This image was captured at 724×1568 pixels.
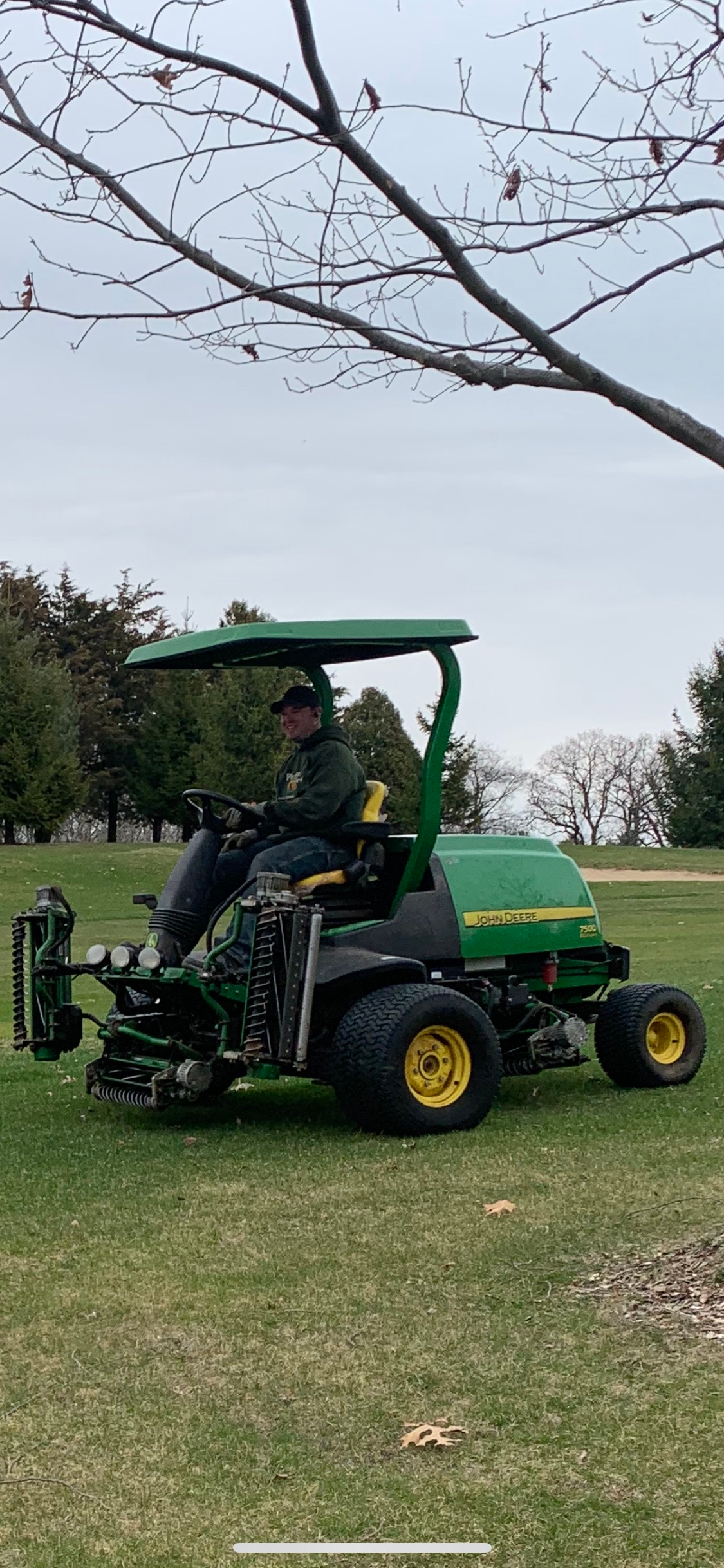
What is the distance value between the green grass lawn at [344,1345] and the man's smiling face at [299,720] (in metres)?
1.97

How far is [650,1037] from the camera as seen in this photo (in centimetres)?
909

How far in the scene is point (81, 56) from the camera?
4.38 m

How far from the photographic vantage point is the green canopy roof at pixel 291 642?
760cm

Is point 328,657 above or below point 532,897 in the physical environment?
above

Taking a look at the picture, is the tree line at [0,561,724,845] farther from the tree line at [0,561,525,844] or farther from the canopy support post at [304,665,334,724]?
the canopy support post at [304,665,334,724]

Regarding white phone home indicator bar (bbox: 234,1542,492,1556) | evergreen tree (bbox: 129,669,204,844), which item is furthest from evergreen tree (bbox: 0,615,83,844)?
white phone home indicator bar (bbox: 234,1542,492,1556)

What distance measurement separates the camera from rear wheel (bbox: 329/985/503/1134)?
7289 mm

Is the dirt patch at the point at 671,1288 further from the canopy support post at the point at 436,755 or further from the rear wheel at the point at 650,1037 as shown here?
the rear wheel at the point at 650,1037

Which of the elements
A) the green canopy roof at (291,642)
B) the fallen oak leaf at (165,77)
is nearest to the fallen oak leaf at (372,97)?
the fallen oak leaf at (165,77)

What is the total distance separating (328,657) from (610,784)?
208 ft

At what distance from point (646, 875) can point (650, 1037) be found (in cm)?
3465

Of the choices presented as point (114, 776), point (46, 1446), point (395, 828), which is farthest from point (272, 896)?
point (114, 776)

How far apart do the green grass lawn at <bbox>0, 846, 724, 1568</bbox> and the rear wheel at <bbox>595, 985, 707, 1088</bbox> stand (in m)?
0.72

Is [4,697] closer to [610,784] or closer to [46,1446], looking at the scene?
[610,784]
